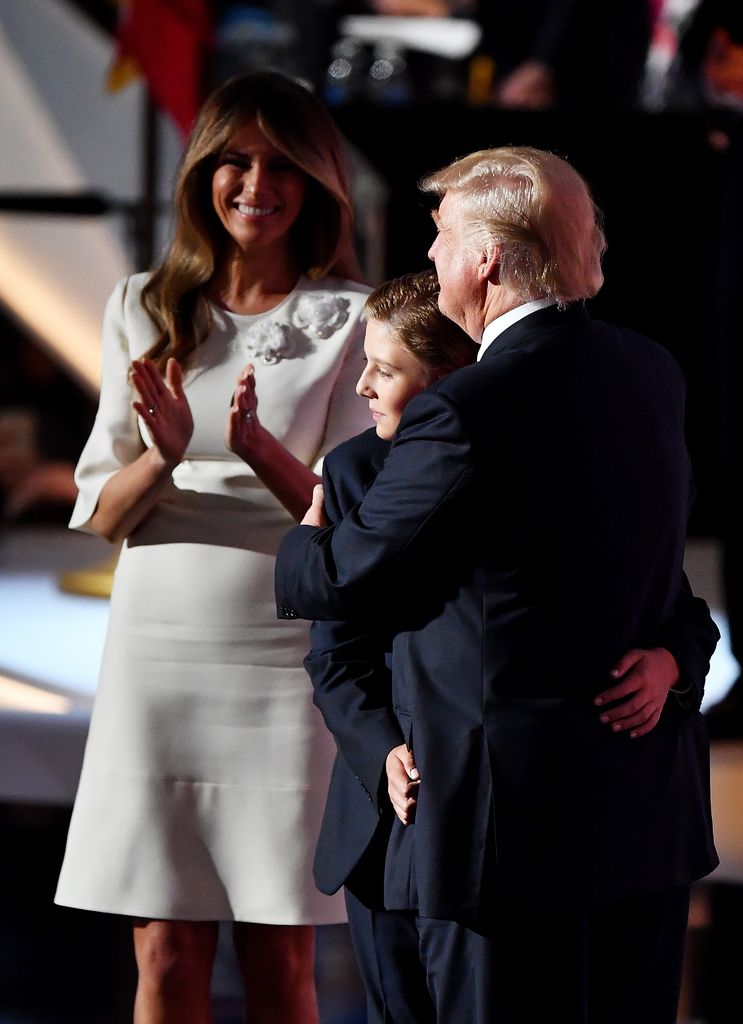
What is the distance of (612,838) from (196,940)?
2.75ft

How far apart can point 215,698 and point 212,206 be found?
724 millimetres

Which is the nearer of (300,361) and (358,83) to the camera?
(300,361)

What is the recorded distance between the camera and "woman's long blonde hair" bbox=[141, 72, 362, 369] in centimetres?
219

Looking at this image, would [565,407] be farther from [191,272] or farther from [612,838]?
[191,272]

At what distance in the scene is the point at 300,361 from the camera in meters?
2.21

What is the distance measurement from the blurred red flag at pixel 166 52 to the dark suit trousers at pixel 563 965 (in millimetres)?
3601

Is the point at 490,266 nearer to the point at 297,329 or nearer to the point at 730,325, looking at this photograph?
the point at 297,329

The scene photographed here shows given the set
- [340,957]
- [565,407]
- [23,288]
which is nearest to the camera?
[565,407]

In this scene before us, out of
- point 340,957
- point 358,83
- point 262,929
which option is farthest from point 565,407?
point 358,83

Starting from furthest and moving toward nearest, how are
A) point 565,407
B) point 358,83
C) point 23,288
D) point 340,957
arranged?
point 23,288 < point 358,83 < point 340,957 < point 565,407

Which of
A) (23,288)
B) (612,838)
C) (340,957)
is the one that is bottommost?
(340,957)

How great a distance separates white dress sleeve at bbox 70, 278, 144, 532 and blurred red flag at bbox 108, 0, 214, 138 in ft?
8.82

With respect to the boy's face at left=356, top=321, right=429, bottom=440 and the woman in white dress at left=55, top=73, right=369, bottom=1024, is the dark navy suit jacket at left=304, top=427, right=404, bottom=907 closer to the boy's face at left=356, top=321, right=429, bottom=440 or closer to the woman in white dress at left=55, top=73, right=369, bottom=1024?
the boy's face at left=356, top=321, right=429, bottom=440

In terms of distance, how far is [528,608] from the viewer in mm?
1541
